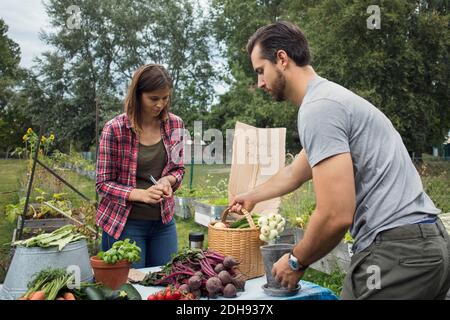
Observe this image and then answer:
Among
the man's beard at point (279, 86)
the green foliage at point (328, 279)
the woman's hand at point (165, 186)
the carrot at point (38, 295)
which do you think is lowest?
the green foliage at point (328, 279)

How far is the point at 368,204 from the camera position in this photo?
1.63m

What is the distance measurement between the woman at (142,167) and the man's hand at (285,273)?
3.10 feet

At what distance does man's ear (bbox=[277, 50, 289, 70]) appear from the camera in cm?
177

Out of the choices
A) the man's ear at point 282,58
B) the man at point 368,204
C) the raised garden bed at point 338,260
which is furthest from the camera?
the raised garden bed at point 338,260

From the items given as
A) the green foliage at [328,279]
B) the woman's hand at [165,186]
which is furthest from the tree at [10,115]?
the woman's hand at [165,186]

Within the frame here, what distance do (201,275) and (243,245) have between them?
0.29 meters

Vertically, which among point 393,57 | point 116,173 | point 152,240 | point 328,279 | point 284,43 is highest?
point 393,57

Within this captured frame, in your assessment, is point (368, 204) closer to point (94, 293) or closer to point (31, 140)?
point (94, 293)

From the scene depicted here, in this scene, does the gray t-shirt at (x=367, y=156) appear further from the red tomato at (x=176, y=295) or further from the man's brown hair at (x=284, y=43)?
the red tomato at (x=176, y=295)

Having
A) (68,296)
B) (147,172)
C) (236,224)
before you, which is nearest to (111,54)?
(147,172)

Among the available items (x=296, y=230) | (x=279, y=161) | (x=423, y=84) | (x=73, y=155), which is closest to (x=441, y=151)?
(x=423, y=84)

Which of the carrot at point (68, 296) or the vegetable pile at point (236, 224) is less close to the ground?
the vegetable pile at point (236, 224)

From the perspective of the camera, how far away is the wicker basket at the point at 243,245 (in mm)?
2277

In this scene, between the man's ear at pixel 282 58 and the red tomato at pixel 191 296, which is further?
the red tomato at pixel 191 296
